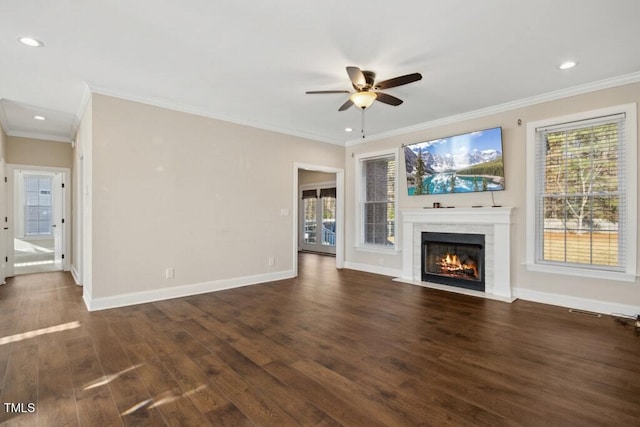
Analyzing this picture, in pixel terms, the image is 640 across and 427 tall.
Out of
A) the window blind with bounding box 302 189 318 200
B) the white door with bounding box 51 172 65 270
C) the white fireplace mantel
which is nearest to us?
the white fireplace mantel

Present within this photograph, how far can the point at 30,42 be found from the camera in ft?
9.62

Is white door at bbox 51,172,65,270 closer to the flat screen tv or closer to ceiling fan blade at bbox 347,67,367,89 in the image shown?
ceiling fan blade at bbox 347,67,367,89

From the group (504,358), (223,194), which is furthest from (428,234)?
(223,194)

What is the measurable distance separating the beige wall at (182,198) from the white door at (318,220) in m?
3.62

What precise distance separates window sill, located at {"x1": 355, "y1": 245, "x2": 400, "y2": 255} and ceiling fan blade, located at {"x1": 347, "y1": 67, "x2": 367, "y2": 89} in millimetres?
3601

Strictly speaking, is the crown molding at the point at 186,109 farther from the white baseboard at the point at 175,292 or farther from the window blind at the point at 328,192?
the window blind at the point at 328,192

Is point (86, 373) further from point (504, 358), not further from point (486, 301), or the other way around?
point (486, 301)

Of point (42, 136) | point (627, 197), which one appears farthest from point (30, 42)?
point (627, 197)

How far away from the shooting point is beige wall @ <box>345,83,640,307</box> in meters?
3.79

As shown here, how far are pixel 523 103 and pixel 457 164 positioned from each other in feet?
3.94

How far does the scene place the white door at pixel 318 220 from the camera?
9.52m

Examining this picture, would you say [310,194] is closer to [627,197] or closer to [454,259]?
[454,259]

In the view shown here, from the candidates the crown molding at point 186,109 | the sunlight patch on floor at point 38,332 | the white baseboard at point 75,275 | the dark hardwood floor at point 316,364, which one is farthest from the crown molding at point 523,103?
the white baseboard at point 75,275

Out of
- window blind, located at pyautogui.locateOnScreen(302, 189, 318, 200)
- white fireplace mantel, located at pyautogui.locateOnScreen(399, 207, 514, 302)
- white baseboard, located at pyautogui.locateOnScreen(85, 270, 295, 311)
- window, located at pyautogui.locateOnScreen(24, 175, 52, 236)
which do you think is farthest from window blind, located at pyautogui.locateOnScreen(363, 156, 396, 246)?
window, located at pyautogui.locateOnScreen(24, 175, 52, 236)
